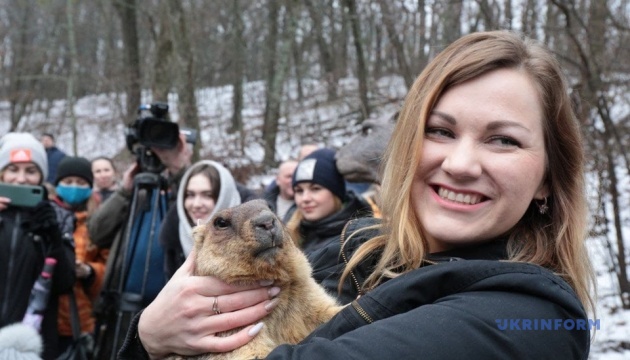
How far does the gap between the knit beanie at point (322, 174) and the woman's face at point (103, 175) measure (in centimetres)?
362

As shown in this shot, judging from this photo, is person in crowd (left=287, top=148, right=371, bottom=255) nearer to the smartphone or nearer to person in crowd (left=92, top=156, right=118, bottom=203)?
the smartphone

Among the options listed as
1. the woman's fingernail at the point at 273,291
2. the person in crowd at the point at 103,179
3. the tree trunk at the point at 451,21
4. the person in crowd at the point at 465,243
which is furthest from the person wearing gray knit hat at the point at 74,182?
the tree trunk at the point at 451,21

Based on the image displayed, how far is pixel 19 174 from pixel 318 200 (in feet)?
7.87

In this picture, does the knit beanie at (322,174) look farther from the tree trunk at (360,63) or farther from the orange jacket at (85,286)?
the tree trunk at (360,63)

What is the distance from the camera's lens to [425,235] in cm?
184

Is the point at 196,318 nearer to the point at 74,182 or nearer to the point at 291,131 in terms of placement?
the point at 74,182

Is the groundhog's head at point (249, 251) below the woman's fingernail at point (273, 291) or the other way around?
the other way around

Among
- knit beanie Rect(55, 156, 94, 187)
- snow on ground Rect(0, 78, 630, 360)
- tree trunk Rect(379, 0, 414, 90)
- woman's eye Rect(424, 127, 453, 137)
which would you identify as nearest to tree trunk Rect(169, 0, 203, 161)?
snow on ground Rect(0, 78, 630, 360)

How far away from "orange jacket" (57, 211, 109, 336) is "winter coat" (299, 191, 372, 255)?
1.73 meters

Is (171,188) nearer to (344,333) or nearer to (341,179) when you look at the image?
(341,179)

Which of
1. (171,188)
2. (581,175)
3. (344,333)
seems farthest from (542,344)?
(171,188)

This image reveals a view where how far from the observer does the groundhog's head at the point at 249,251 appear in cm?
210

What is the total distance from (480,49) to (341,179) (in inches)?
A: 116

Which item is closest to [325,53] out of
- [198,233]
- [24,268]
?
[24,268]
